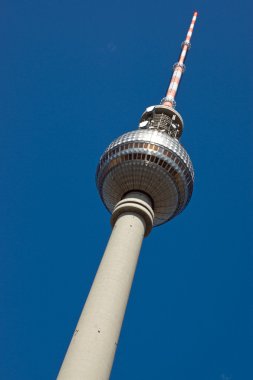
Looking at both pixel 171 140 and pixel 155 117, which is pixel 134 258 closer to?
pixel 171 140

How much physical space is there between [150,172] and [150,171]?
0.29 feet

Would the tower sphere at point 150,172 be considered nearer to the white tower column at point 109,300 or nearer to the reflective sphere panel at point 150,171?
the reflective sphere panel at point 150,171

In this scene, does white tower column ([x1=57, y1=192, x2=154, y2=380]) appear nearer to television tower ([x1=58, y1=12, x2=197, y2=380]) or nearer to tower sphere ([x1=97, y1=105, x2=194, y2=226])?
television tower ([x1=58, y1=12, x2=197, y2=380])

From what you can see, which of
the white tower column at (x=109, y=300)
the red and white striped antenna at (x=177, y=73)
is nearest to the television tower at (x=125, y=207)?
the white tower column at (x=109, y=300)

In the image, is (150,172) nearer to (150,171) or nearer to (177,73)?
(150,171)

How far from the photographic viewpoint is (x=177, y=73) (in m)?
62.3

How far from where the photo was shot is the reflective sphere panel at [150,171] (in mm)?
41094

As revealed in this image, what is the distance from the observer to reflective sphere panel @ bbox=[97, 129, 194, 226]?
41.1 meters

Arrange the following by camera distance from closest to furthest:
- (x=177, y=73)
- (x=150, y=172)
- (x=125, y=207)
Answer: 1. (x=125, y=207)
2. (x=150, y=172)
3. (x=177, y=73)

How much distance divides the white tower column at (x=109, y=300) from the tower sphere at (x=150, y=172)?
12.1 ft

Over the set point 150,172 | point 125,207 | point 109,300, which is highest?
point 150,172

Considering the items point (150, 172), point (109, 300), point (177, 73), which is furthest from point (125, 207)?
point (177, 73)

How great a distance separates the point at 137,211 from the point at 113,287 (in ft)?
26.9

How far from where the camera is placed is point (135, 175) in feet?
135
